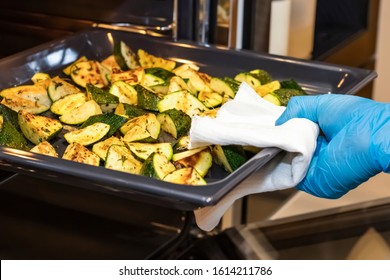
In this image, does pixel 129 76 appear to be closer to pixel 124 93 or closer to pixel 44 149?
pixel 124 93

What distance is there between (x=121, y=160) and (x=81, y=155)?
0.20 feet

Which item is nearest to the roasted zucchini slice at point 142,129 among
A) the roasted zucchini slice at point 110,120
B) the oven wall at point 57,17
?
the roasted zucchini slice at point 110,120

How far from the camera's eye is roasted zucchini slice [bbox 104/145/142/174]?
113 cm

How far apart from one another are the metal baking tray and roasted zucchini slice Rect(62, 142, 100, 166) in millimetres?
95

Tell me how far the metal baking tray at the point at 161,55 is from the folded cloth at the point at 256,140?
0.03 metres

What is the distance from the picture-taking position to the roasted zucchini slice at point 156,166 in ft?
3.61

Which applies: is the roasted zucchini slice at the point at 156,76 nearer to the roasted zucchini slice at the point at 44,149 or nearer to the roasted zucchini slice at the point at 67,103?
the roasted zucchini slice at the point at 67,103

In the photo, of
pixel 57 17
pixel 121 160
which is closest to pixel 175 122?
pixel 121 160

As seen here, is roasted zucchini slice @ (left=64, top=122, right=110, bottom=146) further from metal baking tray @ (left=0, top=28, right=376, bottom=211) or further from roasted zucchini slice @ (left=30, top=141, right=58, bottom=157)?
metal baking tray @ (left=0, top=28, right=376, bottom=211)

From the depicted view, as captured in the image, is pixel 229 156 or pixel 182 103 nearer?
pixel 229 156

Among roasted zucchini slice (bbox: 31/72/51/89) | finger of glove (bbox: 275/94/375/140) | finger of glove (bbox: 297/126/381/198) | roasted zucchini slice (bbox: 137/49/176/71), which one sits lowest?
finger of glove (bbox: 297/126/381/198)

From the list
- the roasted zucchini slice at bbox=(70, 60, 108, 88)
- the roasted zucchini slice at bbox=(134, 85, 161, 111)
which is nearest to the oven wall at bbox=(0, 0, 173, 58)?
the roasted zucchini slice at bbox=(70, 60, 108, 88)

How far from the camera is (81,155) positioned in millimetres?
1149
